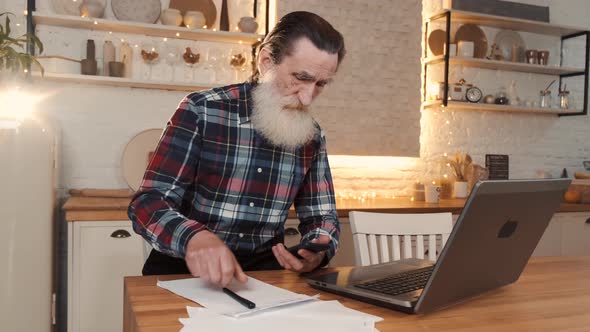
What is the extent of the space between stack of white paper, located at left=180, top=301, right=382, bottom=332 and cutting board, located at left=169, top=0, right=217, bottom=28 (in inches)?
102

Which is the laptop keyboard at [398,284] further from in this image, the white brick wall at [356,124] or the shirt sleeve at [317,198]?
the white brick wall at [356,124]

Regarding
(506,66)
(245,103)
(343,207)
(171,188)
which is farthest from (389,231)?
(506,66)

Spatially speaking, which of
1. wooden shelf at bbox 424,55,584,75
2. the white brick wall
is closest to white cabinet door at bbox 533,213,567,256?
the white brick wall

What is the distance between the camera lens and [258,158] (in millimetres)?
1697

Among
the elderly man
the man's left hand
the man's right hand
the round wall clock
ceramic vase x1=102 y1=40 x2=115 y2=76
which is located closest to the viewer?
the man's right hand

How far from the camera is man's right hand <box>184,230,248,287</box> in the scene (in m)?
1.11

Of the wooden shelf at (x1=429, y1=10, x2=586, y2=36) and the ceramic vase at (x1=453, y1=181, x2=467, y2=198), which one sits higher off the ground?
the wooden shelf at (x1=429, y1=10, x2=586, y2=36)

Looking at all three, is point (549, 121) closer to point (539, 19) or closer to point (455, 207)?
point (539, 19)

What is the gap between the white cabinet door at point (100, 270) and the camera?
262cm

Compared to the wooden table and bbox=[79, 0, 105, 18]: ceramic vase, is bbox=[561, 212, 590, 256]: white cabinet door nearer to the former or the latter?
the wooden table

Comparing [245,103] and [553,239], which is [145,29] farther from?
[553,239]

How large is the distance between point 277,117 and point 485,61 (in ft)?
8.71

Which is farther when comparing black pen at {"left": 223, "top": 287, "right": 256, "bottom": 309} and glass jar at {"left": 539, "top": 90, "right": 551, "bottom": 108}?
glass jar at {"left": 539, "top": 90, "right": 551, "bottom": 108}

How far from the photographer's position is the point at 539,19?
408 cm
